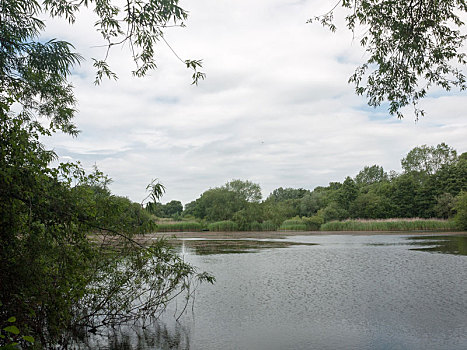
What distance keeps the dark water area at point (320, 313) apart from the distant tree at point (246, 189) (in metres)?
45.8

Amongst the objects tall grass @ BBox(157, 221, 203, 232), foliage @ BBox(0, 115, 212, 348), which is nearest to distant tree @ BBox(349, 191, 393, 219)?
tall grass @ BBox(157, 221, 203, 232)

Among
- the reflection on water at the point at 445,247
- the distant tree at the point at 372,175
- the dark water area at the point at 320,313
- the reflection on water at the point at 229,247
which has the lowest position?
the dark water area at the point at 320,313

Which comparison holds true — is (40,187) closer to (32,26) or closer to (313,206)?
(32,26)

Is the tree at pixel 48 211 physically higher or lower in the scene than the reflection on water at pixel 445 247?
higher

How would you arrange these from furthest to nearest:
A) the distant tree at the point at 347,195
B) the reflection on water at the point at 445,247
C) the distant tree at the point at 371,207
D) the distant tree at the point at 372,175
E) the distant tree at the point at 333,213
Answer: the distant tree at the point at 372,175
the distant tree at the point at 347,195
the distant tree at the point at 371,207
the distant tree at the point at 333,213
the reflection on water at the point at 445,247

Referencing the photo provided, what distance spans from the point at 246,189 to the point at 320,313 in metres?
52.7

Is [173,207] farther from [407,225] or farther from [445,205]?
[407,225]

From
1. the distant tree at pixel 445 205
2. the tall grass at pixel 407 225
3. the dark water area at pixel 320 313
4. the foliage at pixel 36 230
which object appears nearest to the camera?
the foliage at pixel 36 230

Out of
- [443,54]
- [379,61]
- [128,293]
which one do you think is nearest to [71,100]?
[128,293]

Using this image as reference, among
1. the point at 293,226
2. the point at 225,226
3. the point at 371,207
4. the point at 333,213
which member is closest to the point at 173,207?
the point at 225,226

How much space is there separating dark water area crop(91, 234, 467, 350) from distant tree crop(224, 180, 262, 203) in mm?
45836

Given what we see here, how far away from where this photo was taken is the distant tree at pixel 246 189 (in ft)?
197

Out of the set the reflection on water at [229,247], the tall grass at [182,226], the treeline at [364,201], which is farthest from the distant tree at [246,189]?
the reflection on water at [229,247]

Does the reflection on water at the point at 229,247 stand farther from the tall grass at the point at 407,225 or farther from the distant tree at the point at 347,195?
the distant tree at the point at 347,195
